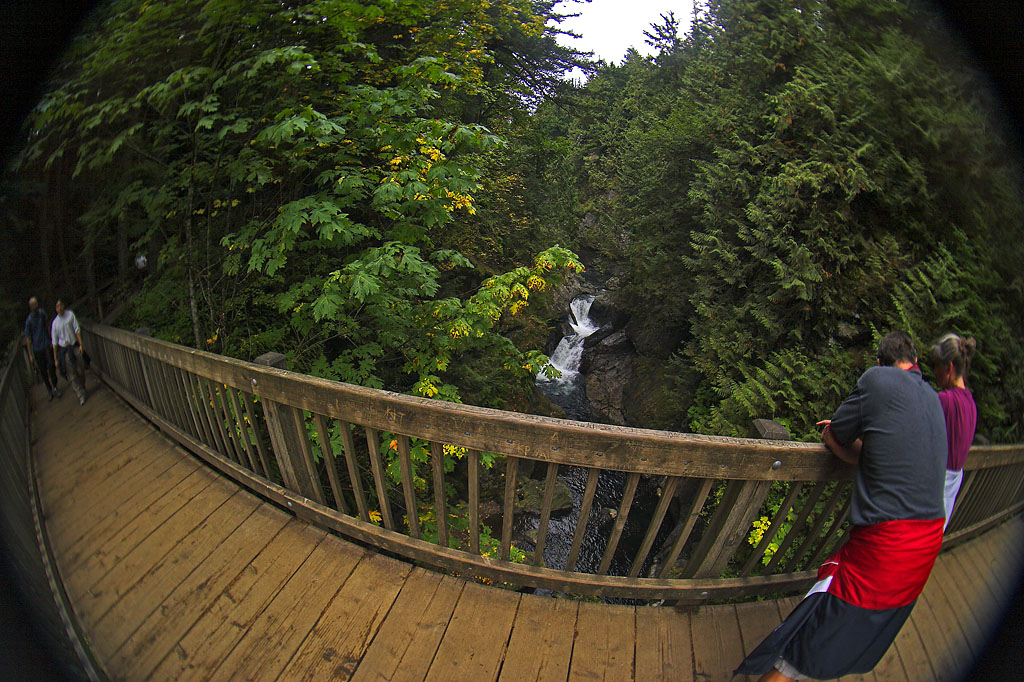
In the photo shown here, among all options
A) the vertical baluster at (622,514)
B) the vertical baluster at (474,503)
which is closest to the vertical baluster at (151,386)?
the vertical baluster at (474,503)

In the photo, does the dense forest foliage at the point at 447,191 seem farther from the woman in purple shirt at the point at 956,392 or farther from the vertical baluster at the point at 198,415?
the vertical baluster at the point at 198,415

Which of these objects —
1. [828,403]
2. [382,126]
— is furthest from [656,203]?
[382,126]

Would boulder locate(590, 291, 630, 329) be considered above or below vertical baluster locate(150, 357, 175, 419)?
below

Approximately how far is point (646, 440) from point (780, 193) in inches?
264

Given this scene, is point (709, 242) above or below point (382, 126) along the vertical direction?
below

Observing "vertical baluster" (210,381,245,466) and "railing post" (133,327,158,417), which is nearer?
"vertical baluster" (210,381,245,466)

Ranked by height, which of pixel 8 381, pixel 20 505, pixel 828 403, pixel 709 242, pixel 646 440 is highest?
pixel 646 440

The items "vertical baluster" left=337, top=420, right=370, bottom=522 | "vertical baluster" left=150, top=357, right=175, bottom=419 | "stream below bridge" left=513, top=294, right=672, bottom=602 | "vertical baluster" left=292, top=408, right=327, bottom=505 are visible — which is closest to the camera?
"vertical baluster" left=337, top=420, right=370, bottom=522

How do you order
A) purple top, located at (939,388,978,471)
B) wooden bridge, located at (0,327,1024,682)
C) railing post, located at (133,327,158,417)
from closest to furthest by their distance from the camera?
wooden bridge, located at (0,327,1024,682)
purple top, located at (939,388,978,471)
railing post, located at (133,327,158,417)

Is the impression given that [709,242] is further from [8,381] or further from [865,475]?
[8,381]

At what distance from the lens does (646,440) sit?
58.2 inches

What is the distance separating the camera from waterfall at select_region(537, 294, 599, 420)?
40.3ft

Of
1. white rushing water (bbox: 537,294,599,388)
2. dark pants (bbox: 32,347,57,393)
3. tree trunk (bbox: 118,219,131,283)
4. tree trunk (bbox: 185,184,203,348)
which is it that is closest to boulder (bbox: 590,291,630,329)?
white rushing water (bbox: 537,294,599,388)

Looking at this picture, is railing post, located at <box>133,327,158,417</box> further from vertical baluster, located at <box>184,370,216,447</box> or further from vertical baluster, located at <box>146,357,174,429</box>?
vertical baluster, located at <box>184,370,216,447</box>
